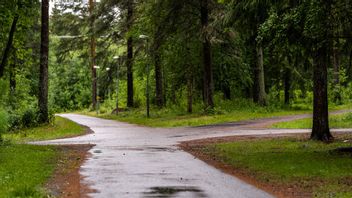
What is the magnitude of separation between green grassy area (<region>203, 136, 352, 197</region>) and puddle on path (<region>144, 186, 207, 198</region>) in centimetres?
200

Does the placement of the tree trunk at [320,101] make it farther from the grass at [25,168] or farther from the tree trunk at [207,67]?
the tree trunk at [207,67]

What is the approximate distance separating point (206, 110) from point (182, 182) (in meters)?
24.3

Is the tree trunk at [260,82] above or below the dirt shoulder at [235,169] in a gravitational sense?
above

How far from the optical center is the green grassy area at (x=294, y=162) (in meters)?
11.0

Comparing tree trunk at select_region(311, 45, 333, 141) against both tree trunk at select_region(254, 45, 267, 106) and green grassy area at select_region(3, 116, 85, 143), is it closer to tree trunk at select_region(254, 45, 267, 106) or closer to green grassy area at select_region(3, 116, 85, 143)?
green grassy area at select_region(3, 116, 85, 143)

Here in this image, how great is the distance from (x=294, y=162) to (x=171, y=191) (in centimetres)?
503

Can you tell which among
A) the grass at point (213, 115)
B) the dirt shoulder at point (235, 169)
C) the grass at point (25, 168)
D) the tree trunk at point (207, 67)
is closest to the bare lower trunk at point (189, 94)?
the grass at point (213, 115)

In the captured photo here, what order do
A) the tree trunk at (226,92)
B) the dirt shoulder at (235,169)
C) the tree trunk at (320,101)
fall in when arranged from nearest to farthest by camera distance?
1. the dirt shoulder at (235,169)
2. the tree trunk at (320,101)
3. the tree trunk at (226,92)

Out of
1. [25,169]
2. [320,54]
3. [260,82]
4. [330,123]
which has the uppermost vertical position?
[320,54]

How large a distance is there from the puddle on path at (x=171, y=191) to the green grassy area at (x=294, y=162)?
200 centimetres

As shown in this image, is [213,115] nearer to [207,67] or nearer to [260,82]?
[207,67]

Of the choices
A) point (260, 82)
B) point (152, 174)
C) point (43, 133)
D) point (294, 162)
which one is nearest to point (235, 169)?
point (294, 162)

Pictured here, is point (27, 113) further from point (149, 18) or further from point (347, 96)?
point (347, 96)

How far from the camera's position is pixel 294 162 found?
13.9 metres
